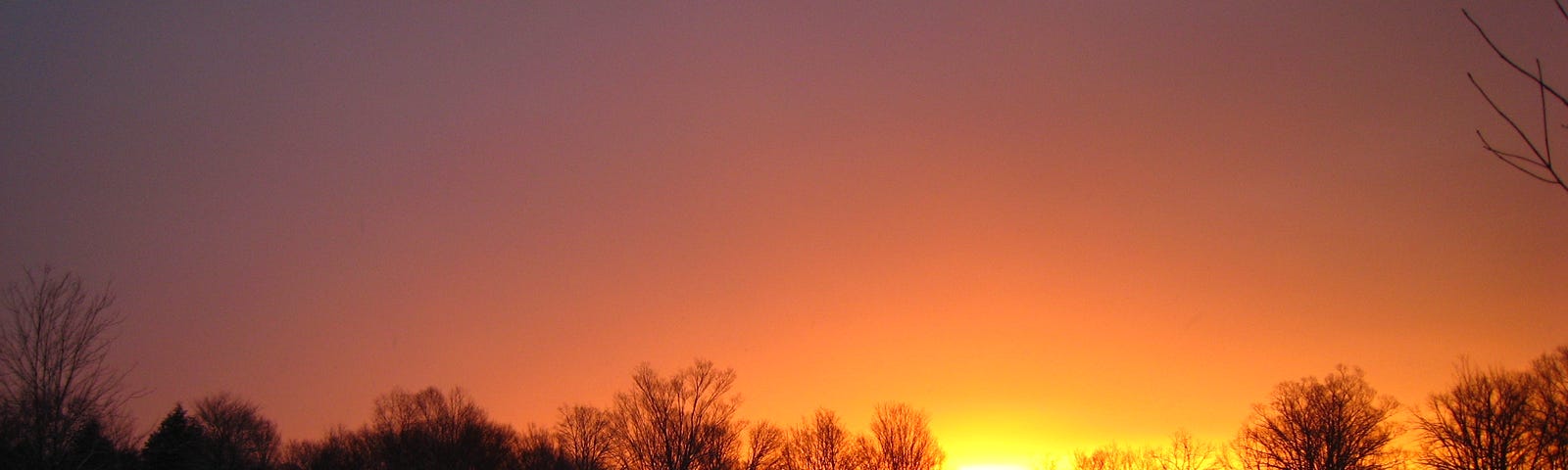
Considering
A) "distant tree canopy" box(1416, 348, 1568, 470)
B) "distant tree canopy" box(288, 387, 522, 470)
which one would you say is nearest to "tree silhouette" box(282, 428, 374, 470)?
"distant tree canopy" box(288, 387, 522, 470)

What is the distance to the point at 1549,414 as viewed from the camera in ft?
158

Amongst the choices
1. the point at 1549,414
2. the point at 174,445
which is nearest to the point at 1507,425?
the point at 1549,414

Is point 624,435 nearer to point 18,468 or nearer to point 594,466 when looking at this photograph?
point 594,466

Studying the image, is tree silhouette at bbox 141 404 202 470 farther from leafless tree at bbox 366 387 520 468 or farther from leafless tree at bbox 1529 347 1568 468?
leafless tree at bbox 1529 347 1568 468

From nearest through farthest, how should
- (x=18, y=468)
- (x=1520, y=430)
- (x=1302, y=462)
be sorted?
(x=18, y=468) → (x=1520, y=430) → (x=1302, y=462)

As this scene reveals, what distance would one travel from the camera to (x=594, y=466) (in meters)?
76.1

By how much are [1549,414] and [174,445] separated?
219ft

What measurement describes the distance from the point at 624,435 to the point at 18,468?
53.4 metres

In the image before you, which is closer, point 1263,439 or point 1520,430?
point 1520,430

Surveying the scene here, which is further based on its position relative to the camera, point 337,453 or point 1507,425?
point 337,453

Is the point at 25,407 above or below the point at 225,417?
below

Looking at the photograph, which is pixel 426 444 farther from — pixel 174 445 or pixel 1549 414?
pixel 1549 414

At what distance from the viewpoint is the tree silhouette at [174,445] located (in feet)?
154

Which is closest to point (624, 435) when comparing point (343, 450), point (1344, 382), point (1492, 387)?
point (343, 450)
